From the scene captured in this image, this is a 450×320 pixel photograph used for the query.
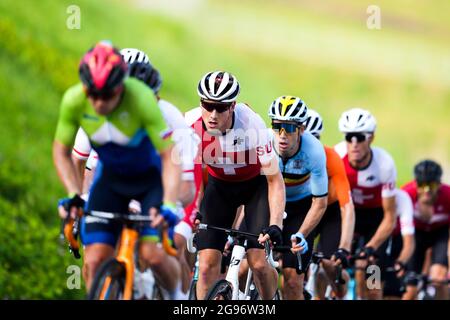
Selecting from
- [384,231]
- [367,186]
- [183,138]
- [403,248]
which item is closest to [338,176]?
[367,186]

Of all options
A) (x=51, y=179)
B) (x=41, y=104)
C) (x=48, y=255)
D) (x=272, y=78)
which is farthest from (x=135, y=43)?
(x=48, y=255)

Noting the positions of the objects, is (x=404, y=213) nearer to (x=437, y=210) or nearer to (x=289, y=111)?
(x=437, y=210)

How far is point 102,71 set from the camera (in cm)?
902

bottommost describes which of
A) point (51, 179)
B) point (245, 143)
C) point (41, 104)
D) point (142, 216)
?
point (142, 216)

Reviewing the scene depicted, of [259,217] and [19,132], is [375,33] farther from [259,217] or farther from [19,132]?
[259,217]

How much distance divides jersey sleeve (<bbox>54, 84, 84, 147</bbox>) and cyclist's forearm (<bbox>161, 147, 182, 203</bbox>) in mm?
711

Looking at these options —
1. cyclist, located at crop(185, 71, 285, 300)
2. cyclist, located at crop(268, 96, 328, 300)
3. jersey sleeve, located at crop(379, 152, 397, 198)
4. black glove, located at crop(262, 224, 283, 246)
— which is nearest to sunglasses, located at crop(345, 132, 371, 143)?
jersey sleeve, located at crop(379, 152, 397, 198)

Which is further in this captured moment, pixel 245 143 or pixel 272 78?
pixel 272 78

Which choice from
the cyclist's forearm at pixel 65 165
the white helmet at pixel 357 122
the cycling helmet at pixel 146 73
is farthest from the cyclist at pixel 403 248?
the cyclist's forearm at pixel 65 165

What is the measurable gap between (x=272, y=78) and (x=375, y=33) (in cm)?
811

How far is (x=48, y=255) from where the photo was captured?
18328 millimetres

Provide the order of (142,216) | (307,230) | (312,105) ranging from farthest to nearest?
(312,105)
(307,230)
(142,216)

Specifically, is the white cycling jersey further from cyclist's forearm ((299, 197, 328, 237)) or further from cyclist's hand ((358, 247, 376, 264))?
cyclist's hand ((358, 247, 376, 264))

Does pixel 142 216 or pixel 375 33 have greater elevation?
pixel 375 33
